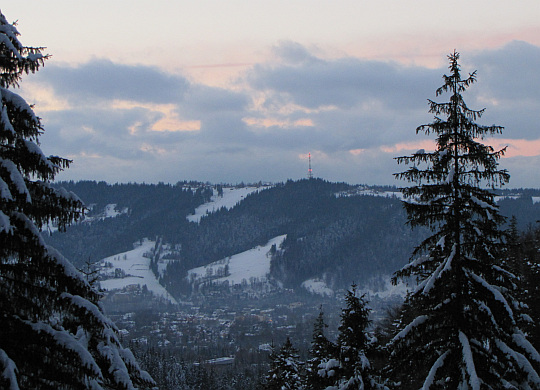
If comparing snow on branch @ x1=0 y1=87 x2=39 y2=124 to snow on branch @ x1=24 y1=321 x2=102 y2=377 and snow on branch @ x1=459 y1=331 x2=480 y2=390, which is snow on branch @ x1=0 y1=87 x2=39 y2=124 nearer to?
snow on branch @ x1=24 y1=321 x2=102 y2=377

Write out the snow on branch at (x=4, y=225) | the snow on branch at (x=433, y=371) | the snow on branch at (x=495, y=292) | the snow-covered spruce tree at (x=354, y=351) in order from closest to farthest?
the snow on branch at (x=4, y=225)
the snow on branch at (x=495, y=292)
the snow on branch at (x=433, y=371)
the snow-covered spruce tree at (x=354, y=351)

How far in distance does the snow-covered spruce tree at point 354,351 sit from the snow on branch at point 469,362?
7.20 meters

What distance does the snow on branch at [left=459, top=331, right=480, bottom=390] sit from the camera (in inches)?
510

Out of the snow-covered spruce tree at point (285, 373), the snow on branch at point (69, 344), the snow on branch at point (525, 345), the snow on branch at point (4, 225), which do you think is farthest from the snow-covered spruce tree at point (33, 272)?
the snow-covered spruce tree at point (285, 373)

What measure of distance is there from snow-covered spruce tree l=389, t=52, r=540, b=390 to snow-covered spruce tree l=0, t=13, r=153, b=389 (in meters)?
8.16

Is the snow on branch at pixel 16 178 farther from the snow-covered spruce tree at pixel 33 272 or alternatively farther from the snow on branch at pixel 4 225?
the snow on branch at pixel 4 225

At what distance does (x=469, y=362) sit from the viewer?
1328cm

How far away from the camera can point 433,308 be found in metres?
15.1

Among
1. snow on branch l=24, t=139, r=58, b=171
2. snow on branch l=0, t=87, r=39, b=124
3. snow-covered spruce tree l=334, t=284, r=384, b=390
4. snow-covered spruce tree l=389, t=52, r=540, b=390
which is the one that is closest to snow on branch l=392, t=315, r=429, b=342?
snow-covered spruce tree l=389, t=52, r=540, b=390

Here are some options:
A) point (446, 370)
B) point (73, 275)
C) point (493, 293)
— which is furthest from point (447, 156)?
point (73, 275)

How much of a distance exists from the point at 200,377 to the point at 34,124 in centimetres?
9740

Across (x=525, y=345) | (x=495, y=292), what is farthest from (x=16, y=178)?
(x=525, y=345)

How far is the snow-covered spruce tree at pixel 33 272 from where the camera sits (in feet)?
33.0

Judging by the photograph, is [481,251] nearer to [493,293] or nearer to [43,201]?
[493,293]
